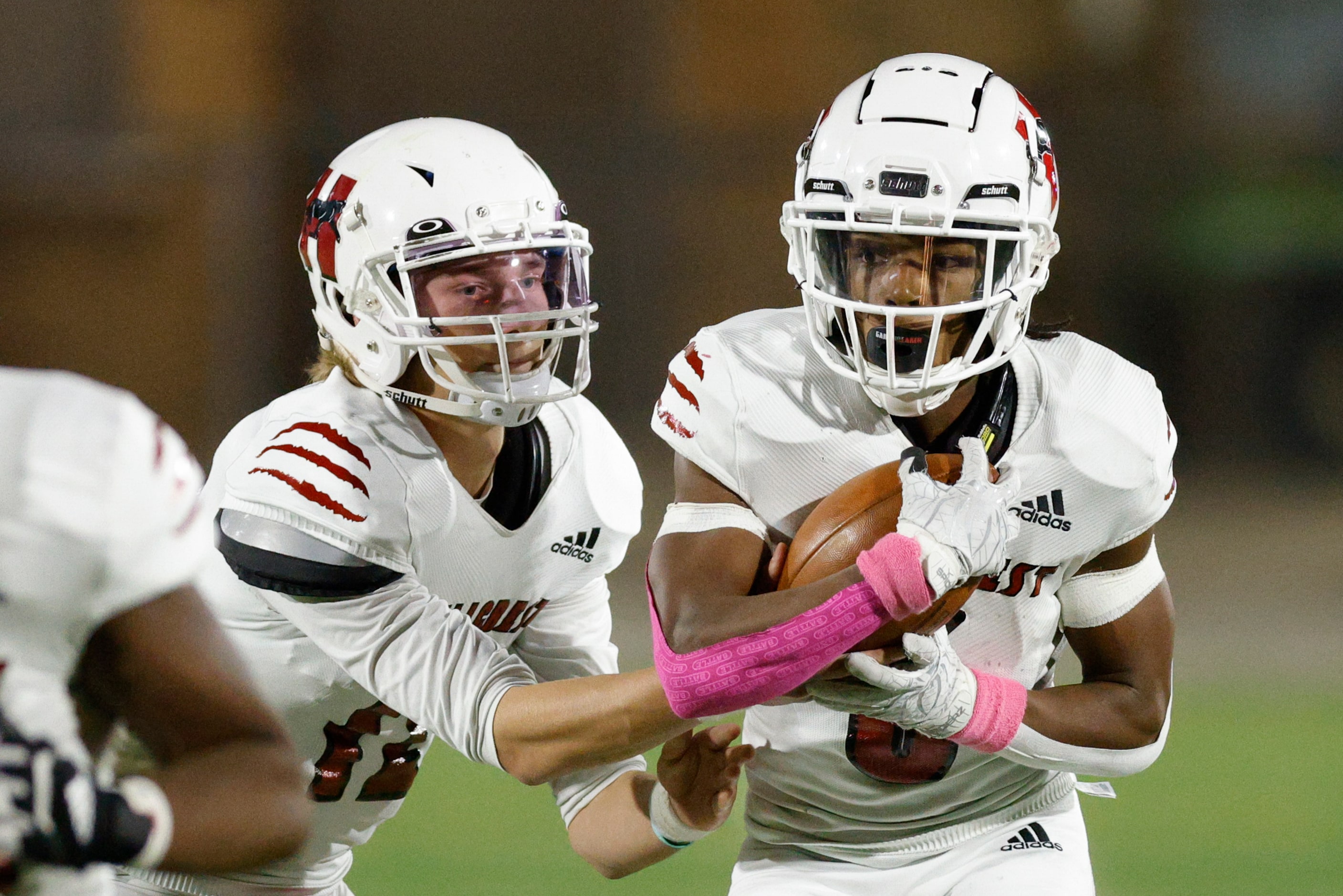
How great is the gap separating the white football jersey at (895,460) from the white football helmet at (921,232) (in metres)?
0.09

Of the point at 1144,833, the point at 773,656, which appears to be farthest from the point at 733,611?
→ the point at 1144,833

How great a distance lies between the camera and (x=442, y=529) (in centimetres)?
245

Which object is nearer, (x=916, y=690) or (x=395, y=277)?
(x=916, y=690)

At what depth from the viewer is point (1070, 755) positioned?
228 cm

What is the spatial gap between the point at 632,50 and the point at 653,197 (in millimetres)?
1008

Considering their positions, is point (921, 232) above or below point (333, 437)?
above

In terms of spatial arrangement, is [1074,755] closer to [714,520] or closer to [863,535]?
[863,535]

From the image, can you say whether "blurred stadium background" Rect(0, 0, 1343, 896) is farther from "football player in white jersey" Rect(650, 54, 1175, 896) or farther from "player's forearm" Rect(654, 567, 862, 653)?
"player's forearm" Rect(654, 567, 862, 653)

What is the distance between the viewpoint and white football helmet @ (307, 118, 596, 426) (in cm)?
250

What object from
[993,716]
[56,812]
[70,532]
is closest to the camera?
[56,812]

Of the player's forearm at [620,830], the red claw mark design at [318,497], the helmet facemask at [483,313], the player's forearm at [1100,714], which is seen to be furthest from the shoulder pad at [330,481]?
the player's forearm at [1100,714]

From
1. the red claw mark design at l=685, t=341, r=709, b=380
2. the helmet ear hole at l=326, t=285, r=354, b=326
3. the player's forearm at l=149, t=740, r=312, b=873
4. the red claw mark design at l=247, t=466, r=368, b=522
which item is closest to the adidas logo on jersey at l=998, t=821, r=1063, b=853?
the red claw mark design at l=685, t=341, r=709, b=380

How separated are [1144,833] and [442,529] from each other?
280cm

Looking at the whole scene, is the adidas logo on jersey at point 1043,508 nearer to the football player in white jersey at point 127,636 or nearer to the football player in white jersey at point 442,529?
the football player in white jersey at point 442,529
